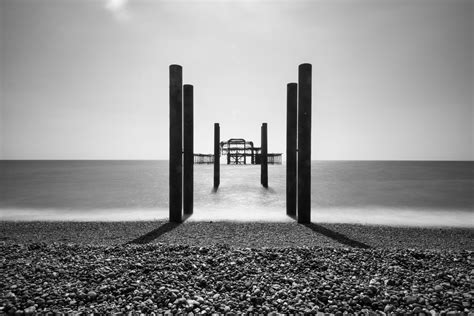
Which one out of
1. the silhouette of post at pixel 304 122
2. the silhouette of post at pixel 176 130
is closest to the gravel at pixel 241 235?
the silhouette of post at pixel 176 130

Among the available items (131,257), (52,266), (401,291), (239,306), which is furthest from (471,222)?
(52,266)

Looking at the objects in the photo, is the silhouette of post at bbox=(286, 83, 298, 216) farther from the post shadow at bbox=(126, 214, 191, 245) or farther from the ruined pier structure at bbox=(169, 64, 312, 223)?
the post shadow at bbox=(126, 214, 191, 245)

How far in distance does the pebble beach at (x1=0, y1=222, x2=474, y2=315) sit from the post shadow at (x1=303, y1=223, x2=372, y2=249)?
3.15 ft

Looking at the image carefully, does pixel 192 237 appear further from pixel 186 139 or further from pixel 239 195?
pixel 239 195

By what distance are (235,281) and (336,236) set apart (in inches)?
135

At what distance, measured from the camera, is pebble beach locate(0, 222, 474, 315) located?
2543 mm

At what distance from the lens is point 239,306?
8.47 ft

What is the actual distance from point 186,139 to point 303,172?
11.3ft

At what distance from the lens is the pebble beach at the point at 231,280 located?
2.54 metres

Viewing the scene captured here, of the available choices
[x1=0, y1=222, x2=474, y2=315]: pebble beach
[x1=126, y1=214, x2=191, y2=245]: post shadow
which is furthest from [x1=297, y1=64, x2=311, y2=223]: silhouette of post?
[x1=126, y1=214, x2=191, y2=245]: post shadow

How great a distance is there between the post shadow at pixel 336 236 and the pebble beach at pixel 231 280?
0.96 meters

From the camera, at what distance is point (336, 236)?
18.5 ft

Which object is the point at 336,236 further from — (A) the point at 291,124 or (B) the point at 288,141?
(A) the point at 291,124

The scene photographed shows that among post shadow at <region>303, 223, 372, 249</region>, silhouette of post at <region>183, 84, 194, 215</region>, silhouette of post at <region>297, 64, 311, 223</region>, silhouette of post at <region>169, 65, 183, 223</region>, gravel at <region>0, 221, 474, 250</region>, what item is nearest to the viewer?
post shadow at <region>303, 223, 372, 249</region>
